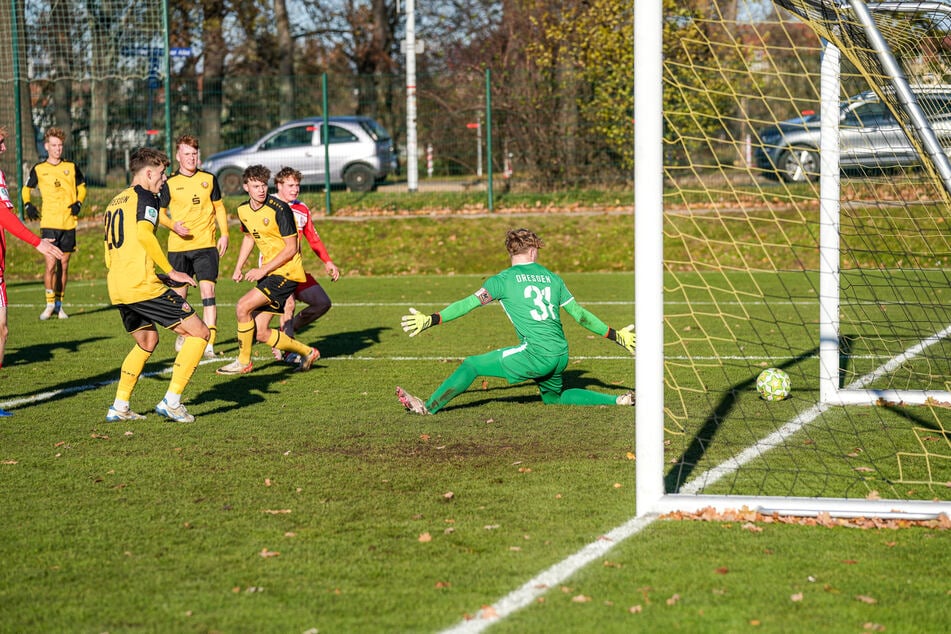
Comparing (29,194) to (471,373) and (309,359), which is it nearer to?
(309,359)

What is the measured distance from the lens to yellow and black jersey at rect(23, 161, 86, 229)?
44.1 ft

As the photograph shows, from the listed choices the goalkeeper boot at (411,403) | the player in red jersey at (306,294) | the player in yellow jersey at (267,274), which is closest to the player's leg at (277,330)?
the player in yellow jersey at (267,274)

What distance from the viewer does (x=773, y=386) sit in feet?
24.9

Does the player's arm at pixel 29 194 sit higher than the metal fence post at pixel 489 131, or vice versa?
the metal fence post at pixel 489 131

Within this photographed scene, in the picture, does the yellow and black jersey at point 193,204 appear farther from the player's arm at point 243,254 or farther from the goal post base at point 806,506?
the goal post base at point 806,506

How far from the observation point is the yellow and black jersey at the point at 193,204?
10656mm

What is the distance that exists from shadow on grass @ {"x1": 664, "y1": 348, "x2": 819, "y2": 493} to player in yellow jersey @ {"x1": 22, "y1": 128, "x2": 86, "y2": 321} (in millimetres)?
8722

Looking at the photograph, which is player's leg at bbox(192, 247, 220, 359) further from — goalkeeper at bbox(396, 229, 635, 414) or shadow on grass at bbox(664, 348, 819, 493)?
shadow on grass at bbox(664, 348, 819, 493)

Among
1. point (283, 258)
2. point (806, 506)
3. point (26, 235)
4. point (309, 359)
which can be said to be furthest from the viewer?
point (309, 359)

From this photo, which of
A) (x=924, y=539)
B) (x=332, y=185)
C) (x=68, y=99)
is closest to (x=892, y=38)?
(x=924, y=539)

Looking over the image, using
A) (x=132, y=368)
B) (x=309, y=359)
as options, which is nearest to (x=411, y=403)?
(x=132, y=368)

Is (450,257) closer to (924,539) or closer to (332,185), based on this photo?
(332,185)

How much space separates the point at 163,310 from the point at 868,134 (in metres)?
5.50

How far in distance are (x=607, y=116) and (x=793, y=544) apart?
16923 millimetres
